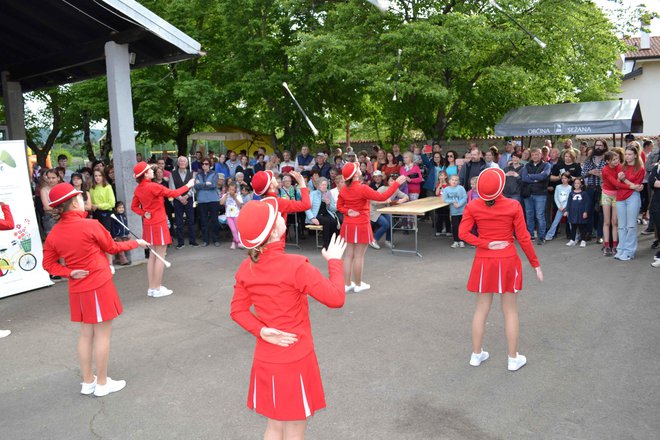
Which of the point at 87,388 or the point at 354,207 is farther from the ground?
the point at 354,207

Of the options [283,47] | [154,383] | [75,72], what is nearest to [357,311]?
[154,383]

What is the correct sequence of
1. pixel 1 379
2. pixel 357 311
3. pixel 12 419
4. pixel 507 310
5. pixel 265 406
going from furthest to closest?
1. pixel 357 311
2. pixel 1 379
3. pixel 507 310
4. pixel 12 419
5. pixel 265 406

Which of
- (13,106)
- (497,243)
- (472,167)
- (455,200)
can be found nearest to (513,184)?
(472,167)

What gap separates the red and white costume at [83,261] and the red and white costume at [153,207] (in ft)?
9.18

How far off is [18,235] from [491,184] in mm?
7473

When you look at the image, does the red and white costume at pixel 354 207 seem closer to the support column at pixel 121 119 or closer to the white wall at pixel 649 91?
the support column at pixel 121 119

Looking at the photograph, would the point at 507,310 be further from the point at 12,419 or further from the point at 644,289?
the point at 12,419

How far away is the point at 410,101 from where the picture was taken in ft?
54.3

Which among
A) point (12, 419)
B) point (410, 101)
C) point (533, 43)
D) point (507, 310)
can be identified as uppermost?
point (533, 43)

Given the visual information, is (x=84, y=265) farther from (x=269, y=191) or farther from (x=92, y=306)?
(x=269, y=191)

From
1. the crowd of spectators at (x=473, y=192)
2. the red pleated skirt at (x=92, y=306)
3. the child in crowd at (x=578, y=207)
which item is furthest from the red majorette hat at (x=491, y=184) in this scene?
the child in crowd at (x=578, y=207)

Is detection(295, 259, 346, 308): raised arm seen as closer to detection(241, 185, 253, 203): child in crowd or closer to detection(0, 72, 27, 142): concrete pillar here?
detection(241, 185, 253, 203): child in crowd

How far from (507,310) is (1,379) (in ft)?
16.3

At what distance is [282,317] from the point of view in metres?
2.88
